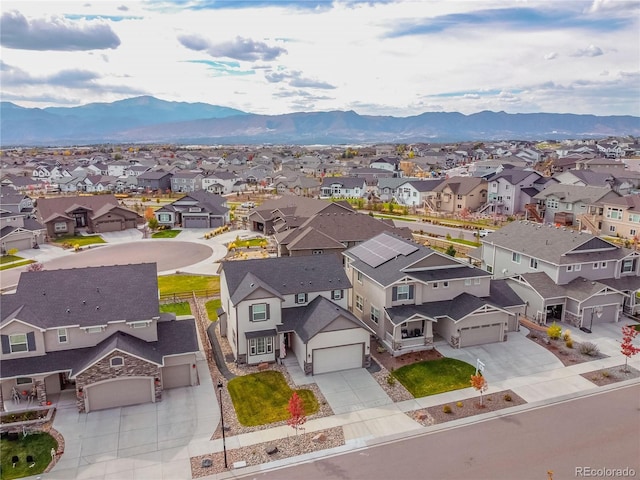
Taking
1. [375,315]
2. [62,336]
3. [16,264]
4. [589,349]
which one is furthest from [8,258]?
[589,349]

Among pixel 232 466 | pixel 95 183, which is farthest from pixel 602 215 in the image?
pixel 95 183

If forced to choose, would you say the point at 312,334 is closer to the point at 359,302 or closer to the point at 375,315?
the point at 375,315

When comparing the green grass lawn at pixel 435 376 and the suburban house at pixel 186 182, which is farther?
the suburban house at pixel 186 182

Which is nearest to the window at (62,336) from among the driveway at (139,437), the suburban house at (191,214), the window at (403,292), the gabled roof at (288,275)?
the driveway at (139,437)

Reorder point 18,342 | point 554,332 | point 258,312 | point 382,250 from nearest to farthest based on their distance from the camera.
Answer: point 18,342, point 258,312, point 554,332, point 382,250

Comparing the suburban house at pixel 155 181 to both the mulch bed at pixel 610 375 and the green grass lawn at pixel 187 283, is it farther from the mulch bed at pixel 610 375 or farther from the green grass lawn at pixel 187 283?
the mulch bed at pixel 610 375

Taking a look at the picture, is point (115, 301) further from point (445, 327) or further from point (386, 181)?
point (386, 181)

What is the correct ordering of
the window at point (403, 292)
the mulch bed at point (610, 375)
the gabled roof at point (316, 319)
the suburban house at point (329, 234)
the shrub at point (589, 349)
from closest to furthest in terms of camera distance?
the mulch bed at point (610, 375), the gabled roof at point (316, 319), the shrub at point (589, 349), the window at point (403, 292), the suburban house at point (329, 234)
